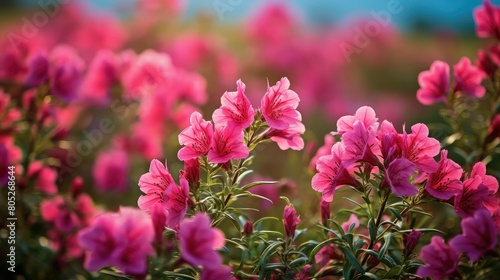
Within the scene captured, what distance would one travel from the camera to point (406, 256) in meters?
1.23

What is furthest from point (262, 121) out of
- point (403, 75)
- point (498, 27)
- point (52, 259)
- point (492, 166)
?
point (403, 75)

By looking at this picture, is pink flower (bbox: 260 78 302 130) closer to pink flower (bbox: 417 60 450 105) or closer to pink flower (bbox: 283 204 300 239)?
pink flower (bbox: 283 204 300 239)

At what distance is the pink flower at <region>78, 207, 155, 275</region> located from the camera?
1018mm

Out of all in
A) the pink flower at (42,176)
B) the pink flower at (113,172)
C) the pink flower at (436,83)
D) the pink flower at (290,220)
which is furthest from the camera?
the pink flower at (113,172)

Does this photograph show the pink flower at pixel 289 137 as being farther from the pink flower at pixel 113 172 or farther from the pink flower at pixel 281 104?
the pink flower at pixel 113 172

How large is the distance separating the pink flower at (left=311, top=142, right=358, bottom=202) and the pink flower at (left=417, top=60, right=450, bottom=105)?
517 mm

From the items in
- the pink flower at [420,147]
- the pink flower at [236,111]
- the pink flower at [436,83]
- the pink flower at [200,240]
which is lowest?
the pink flower at [200,240]

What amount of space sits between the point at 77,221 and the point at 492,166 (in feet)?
6.60

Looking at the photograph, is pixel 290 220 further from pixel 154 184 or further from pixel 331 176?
pixel 154 184

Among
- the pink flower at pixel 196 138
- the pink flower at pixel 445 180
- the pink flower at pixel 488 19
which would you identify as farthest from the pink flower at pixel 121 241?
the pink flower at pixel 488 19

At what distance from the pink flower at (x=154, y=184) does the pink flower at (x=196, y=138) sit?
60mm

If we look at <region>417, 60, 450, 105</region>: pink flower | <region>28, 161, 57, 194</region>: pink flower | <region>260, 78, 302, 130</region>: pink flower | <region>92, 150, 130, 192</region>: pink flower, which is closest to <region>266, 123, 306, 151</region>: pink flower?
<region>260, 78, 302, 130</region>: pink flower

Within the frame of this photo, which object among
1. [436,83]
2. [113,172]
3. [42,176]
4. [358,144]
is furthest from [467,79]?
[113,172]

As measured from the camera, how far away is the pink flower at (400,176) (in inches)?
43.4
